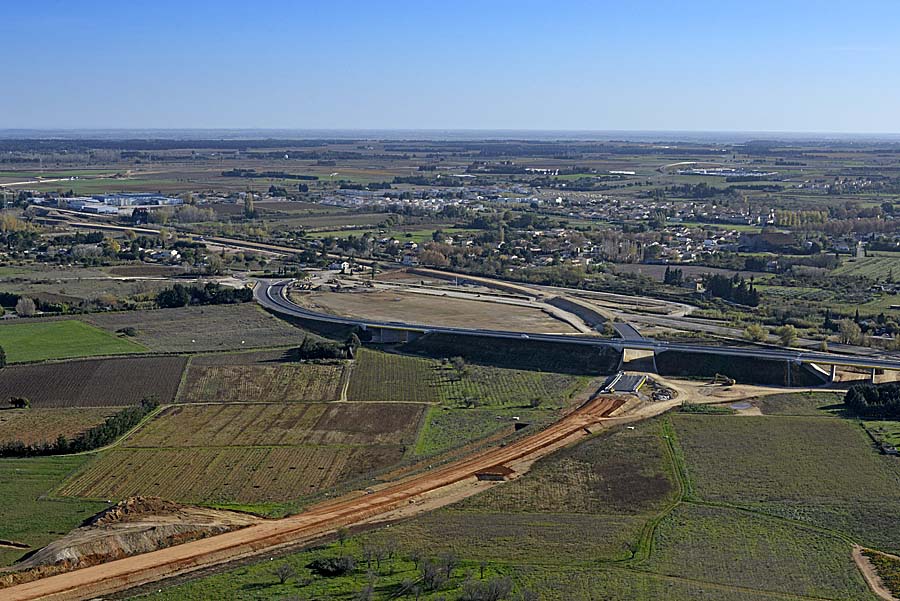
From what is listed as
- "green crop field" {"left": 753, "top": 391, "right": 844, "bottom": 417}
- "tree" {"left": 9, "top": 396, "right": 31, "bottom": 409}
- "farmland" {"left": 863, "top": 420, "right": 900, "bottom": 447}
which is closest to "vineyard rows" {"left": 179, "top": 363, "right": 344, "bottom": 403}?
"tree" {"left": 9, "top": 396, "right": 31, "bottom": 409}

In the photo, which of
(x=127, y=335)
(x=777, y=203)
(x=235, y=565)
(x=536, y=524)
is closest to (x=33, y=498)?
(x=235, y=565)

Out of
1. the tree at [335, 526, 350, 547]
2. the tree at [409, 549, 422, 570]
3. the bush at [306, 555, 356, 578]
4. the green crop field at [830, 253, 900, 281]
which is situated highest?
the bush at [306, 555, 356, 578]

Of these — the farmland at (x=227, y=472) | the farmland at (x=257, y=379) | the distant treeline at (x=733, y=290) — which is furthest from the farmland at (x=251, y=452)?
the distant treeline at (x=733, y=290)

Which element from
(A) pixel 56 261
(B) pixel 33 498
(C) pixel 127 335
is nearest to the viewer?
(B) pixel 33 498

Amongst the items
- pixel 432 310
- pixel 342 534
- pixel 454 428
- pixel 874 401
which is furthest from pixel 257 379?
pixel 874 401

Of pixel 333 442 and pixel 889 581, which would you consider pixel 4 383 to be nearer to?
pixel 333 442

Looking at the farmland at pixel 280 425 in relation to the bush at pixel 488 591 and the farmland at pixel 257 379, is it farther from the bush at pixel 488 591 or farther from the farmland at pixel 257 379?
the bush at pixel 488 591

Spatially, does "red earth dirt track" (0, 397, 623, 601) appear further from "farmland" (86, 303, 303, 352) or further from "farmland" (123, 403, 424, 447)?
"farmland" (86, 303, 303, 352)
